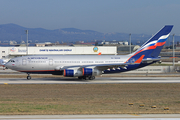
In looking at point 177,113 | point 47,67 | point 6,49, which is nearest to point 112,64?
point 47,67

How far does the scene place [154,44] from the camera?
4353 cm

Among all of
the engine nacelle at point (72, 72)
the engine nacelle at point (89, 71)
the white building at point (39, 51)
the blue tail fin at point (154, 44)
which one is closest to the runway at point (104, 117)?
the engine nacelle at point (72, 72)

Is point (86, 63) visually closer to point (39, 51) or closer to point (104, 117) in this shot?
point (104, 117)

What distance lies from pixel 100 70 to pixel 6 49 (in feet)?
154

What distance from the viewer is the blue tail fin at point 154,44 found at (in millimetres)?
43219

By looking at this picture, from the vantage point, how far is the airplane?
39.6m

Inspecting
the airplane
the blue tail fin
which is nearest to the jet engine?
the airplane

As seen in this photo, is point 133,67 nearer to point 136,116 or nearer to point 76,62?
point 76,62

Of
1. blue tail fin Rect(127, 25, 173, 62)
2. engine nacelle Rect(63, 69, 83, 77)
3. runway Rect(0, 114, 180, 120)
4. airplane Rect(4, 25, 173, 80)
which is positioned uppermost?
blue tail fin Rect(127, 25, 173, 62)

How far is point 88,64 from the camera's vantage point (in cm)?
4122

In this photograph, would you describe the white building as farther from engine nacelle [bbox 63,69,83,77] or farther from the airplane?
engine nacelle [bbox 63,69,83,77]

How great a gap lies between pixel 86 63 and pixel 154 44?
1215 centimetres

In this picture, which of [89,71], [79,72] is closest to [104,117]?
[89,71]

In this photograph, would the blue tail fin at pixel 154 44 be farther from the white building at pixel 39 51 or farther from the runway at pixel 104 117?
the white building at pixel 39 51
